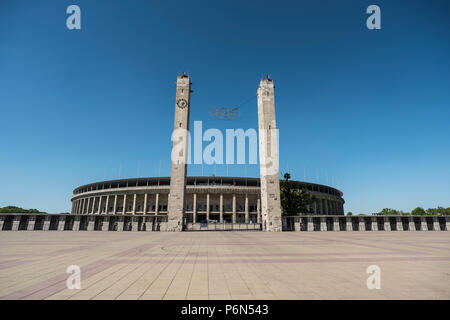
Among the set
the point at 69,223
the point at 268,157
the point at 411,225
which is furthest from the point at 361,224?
the point at 69,223

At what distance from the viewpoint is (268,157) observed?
31.0 m

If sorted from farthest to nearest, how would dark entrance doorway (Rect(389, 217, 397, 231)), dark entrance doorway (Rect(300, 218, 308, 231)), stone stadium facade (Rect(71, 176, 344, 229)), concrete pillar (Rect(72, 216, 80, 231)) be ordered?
stone stadium facade (Rect(71, 176, 344, 229)) < dark entrance doorway (Rect(300, 218, 308, 231)) < dark entrance doorway (Rect(389, 217, 397, 231)) < concrete pillar (Rect(72, 216, 80, 231))

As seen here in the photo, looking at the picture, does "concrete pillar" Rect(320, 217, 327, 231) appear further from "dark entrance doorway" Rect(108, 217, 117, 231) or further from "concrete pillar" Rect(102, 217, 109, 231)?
"concrete pillar" Rect(102, 217, 109, 231)

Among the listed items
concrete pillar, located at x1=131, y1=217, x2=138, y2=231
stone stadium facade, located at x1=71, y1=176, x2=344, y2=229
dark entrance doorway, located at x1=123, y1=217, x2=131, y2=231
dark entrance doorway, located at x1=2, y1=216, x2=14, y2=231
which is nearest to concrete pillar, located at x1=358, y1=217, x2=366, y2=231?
→ concrete pillar, located at x1=131, y1=217, x2=138, y2=231

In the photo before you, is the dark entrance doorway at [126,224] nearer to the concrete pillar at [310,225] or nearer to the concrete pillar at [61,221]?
the concrete pillar at [61,221]

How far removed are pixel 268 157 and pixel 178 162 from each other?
13163 millimetres

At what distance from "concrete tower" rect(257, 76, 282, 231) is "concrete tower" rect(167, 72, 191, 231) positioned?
38.1 feet

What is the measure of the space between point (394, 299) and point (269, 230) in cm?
2556

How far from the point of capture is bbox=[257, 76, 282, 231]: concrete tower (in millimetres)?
29469

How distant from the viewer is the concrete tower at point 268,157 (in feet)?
96.7

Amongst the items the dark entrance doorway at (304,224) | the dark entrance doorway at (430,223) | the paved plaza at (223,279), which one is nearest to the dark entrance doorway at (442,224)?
the dark entrance doorway at (430,223)
